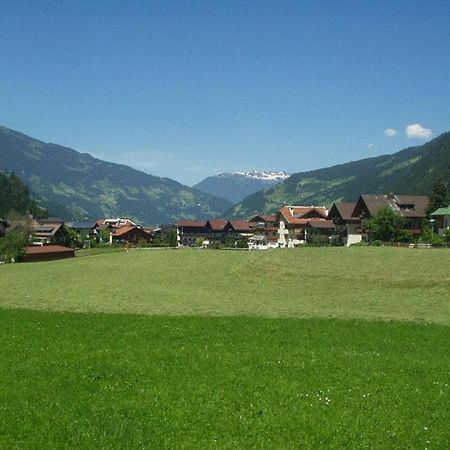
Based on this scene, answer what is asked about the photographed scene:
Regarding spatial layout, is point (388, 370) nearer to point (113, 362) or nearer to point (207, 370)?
point (207, 370)

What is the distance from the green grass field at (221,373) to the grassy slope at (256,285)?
59 centimetres

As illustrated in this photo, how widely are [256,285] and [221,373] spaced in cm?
4437

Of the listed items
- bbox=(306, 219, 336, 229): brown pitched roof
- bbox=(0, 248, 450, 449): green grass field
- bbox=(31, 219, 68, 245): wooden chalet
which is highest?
bbox=(306, 219, 336, 229): brown pitched roof

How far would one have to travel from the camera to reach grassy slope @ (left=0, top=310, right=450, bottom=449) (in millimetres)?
13016

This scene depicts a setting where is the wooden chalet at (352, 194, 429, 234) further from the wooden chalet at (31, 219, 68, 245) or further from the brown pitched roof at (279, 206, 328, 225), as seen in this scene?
the wooden chalet at (31, 219, 68, 245)

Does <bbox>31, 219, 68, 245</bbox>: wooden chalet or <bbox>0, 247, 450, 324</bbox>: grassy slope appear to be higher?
<bbox>31, 219, 68, 245</bbox>: wooden chalet

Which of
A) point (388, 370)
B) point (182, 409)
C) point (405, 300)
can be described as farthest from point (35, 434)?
point (405, 300)

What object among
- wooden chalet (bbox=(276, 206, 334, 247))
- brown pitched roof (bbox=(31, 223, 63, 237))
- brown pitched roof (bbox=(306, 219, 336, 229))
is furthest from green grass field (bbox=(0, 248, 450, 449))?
brown pitched roof (bbox=(31, 223, 63, 237))

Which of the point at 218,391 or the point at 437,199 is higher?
the point at 437,199

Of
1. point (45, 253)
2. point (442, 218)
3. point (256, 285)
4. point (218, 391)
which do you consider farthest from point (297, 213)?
point (218, 391)

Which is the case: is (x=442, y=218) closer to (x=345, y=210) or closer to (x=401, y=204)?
(x=401, y=204)

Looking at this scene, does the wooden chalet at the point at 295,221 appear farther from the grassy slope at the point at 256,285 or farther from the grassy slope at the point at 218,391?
the grassy slope at the point at 218,391

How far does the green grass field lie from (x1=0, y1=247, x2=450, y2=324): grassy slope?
587mm

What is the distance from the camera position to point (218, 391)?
16.2 m
